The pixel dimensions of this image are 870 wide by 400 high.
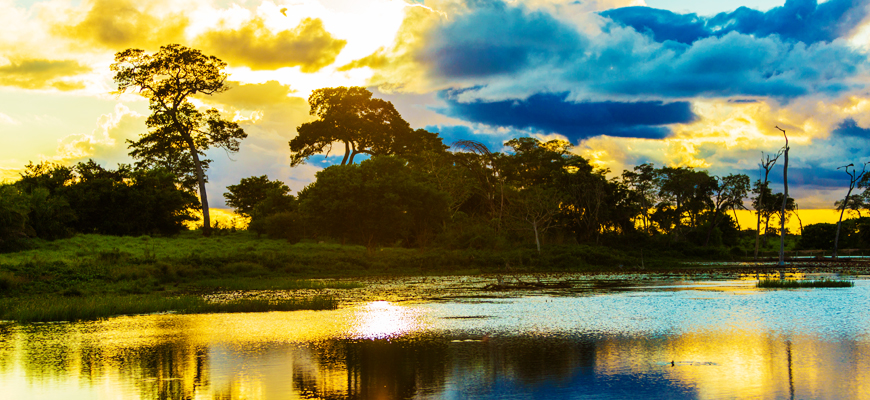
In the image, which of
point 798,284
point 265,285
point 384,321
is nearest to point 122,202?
point 265,285

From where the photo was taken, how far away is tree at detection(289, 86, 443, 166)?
255 ft

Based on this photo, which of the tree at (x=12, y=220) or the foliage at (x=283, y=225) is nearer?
the tree at (x=12, y=220)

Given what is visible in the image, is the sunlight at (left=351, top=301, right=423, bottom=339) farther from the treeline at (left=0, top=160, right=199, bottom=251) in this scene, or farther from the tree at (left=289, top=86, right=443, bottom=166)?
the tree at (left=289, top=86, right=443, bottom=166)

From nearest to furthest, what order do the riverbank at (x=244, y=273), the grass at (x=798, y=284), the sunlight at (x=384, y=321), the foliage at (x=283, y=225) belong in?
the sunlight at (x=384, y=321) → the riverbank at (x=244, y=273) → the grass at (x=798, y=284) → the foliage at (x=283, y=225)

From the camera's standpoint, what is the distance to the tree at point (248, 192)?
9469 cm

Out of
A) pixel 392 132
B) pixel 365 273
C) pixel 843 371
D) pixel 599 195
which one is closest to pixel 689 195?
pixel 599 195

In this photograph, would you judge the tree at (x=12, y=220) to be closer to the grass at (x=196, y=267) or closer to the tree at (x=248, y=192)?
the grass at (x=196, y=267)

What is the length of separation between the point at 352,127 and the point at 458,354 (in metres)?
65.3

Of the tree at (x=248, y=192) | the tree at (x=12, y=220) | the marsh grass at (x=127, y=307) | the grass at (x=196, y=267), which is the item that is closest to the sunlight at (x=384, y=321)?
the marsh grass at (x=127, y=307)

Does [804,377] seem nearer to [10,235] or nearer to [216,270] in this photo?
[216,270]

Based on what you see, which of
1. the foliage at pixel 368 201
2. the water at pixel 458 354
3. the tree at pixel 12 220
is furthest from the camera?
the foliage at pixel 368 201

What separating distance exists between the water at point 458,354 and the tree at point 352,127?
184 feet

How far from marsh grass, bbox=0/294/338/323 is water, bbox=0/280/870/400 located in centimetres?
146

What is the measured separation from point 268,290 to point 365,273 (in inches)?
562
